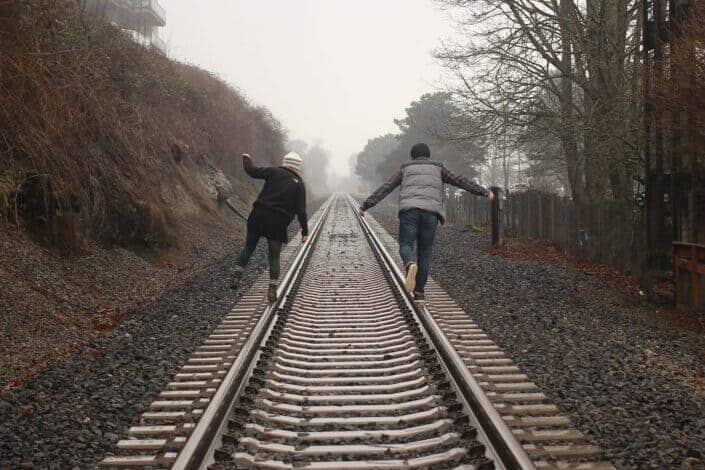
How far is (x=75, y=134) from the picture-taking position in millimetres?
8812

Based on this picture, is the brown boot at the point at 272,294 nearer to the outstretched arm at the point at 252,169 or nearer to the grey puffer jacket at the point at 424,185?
the outstretched arm at the point at 252,169

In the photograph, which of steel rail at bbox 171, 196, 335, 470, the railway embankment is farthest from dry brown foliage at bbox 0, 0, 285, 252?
steel rail at bbox 171, 196, 335, 470

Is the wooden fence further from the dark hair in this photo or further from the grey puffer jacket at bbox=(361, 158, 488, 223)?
the dark hair

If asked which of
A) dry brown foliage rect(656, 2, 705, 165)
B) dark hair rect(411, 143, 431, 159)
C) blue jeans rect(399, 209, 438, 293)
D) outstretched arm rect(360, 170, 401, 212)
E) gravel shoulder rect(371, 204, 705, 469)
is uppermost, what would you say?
dry brown foliage rect(656, 2, 705, 165)

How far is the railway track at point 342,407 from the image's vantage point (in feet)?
10.6

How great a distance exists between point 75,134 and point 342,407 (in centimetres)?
686

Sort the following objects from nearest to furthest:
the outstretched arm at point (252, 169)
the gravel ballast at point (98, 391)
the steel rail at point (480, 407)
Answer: the steel rail at point (480, 407), the gravel ballast at point (98, 391), the outstretched arm at point (252, 169)

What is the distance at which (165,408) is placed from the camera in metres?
4.06

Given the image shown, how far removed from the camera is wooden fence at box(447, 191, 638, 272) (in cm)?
1055

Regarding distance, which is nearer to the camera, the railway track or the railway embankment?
the railway track

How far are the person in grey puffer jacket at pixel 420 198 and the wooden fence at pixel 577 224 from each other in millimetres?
4599

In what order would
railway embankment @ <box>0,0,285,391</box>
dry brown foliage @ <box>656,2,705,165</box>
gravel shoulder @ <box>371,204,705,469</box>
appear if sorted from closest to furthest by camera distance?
Answer: gravel shoulder @ <box>371,204,705,469</box> → railway embankment @ <box>0,0,285,391</box> → dry brown foliage @ <box>656,2,705,165</box>

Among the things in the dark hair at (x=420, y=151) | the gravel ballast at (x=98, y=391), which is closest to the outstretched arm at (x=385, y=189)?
the dark hair at (x=420, y=151)

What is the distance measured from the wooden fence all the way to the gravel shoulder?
38.2 inches
